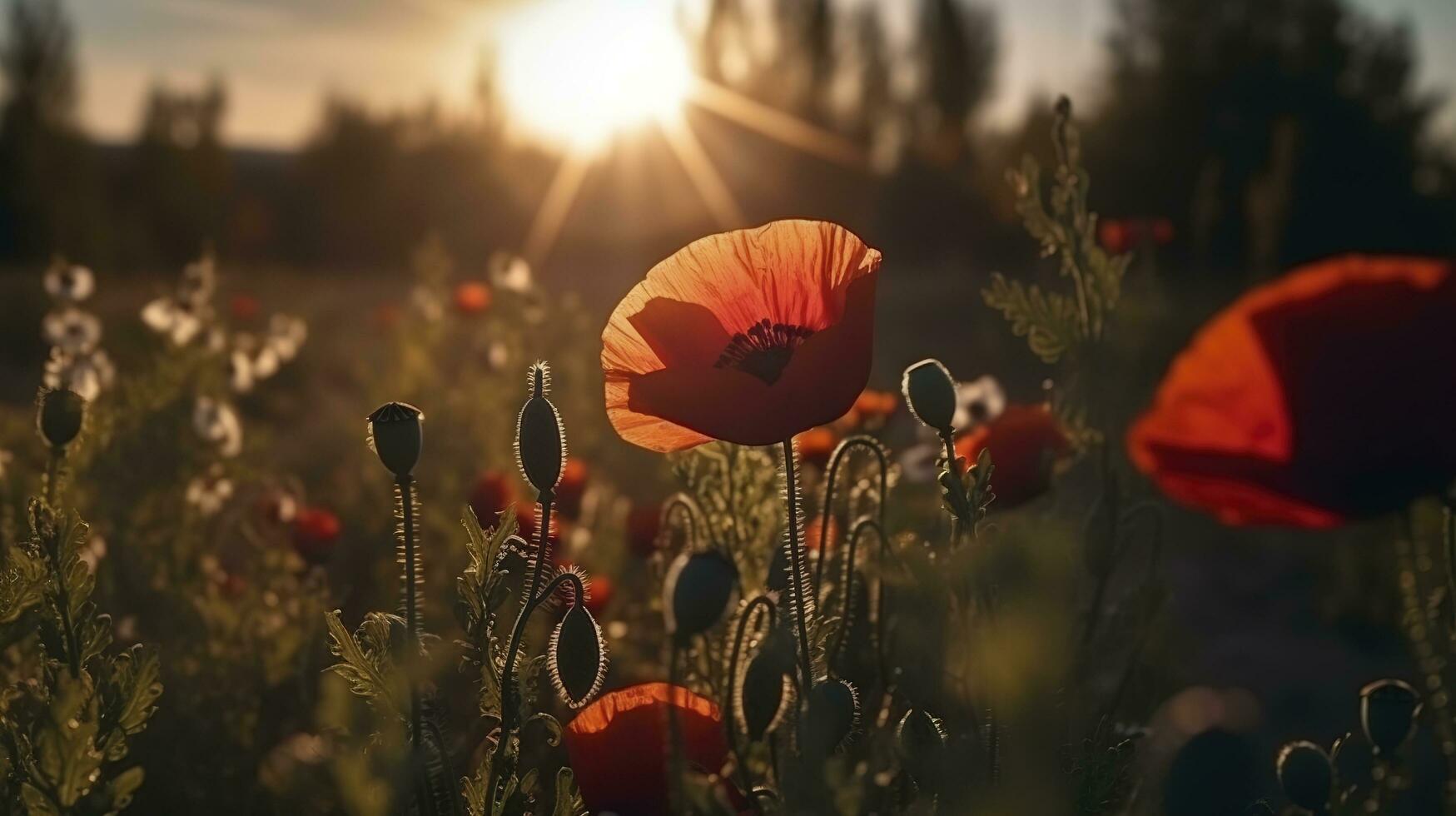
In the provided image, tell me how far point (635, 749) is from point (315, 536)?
130 cm

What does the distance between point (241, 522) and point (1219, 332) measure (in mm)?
2393

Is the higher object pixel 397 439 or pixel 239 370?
pixel 397 439

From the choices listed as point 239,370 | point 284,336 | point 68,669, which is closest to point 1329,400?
point 68,669

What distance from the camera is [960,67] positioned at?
82.4 ft

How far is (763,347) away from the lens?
4.42 feet

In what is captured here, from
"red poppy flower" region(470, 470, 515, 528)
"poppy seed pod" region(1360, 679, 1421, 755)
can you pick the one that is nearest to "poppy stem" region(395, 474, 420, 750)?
"poppy seed pod" region(1360, 679, 1421, 755)

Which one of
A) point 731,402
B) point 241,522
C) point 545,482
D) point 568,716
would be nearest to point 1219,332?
point 731,402

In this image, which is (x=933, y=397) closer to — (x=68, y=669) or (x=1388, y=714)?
(x=1388, y=714)

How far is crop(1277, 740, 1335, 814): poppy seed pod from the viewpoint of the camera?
1166 mm

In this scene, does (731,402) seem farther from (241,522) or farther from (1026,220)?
(241,522)

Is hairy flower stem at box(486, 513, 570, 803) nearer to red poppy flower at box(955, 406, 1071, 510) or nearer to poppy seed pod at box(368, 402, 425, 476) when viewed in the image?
poppy seed pod at box(368, 402, 425, 476)

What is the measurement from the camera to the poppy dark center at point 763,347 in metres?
1.33

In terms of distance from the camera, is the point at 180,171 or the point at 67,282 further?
the point at 180,171

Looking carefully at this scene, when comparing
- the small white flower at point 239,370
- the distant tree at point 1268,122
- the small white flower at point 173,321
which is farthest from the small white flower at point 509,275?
the distant tree at point 1268,122
